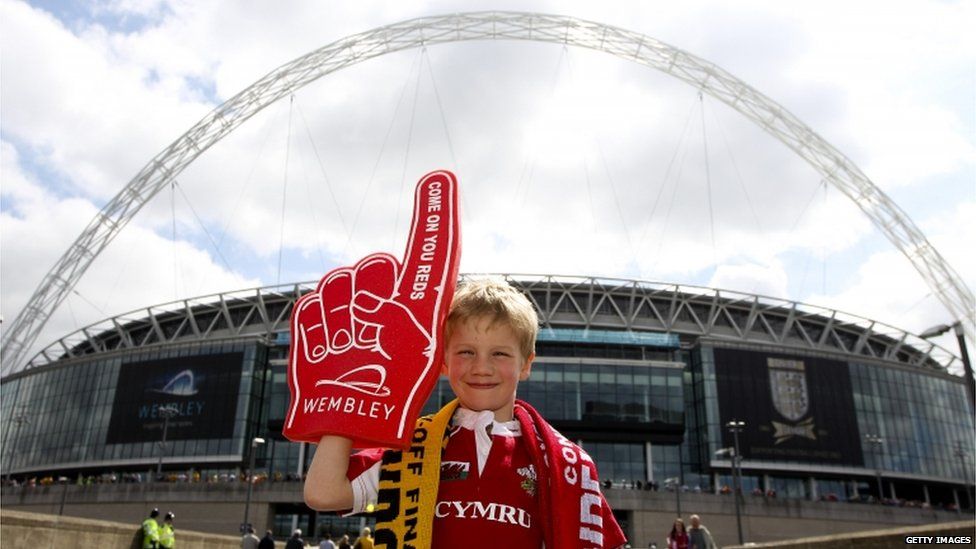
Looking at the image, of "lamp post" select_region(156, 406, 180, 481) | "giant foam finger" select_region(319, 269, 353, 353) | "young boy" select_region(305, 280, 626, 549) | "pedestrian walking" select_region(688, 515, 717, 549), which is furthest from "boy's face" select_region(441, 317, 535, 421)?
"lamp post" select_region(156, 406, 180, 481)

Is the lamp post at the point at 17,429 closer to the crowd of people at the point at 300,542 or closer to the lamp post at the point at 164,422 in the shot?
the lamp post at the point at 164,422

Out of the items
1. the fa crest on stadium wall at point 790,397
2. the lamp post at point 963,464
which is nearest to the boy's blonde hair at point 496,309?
the fa crest on stadium wall at point 790,397

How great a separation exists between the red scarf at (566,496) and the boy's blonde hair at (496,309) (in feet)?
1.34

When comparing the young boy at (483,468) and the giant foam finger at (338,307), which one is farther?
the giant foam finger at (338,307)

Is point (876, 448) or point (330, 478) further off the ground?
point (876, 448)

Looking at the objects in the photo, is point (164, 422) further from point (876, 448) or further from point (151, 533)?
point (876, 448)

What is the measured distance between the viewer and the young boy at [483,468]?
9.49ft

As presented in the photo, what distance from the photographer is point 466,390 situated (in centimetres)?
321

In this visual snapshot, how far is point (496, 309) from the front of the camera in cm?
320

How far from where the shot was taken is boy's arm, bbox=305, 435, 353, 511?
2916 mm

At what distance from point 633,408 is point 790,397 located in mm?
14611

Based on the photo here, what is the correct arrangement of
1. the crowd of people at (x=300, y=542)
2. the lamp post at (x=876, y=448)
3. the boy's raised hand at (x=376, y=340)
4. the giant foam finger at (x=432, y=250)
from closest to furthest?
the boy's raised hand at (x=376, y=340)
the giant foam finger at (x=432, y=250)
the crowd of people at (x=300, y=542)
the lamp post at (x=876, y=448)

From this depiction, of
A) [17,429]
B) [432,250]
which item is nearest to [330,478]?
[432,250]

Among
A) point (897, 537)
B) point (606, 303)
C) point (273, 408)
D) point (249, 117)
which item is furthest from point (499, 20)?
point (897, 537)
